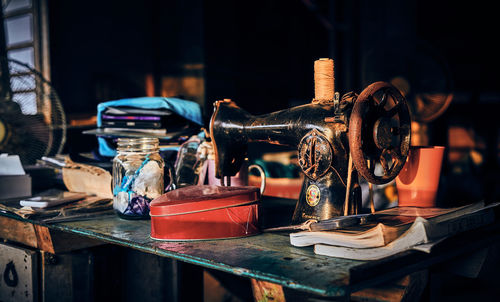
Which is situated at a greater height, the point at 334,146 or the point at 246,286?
the point at 334,146

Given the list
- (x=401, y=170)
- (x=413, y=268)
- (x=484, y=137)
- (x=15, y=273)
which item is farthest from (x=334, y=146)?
(x=484, y=137)

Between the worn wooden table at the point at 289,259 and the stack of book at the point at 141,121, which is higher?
the stack of book at the point at 141,121

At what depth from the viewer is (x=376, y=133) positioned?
1.19 m

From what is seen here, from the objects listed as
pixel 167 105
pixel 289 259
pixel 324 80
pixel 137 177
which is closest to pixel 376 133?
pixel 324 80

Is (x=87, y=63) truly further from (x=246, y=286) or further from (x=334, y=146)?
(x=334, y=146)

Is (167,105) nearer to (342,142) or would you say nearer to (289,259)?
(342,142)

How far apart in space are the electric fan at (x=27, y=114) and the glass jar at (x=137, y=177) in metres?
1.29

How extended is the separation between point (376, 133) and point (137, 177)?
0.72 meters

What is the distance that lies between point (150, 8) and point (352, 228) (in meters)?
3.79

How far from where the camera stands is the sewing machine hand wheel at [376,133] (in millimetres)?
1133

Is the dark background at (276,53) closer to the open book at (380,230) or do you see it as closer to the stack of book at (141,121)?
the stack of book at (141,121)

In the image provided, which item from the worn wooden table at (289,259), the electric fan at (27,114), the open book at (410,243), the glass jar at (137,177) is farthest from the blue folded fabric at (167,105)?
the open book at (410,243)

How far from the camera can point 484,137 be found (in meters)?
5.38

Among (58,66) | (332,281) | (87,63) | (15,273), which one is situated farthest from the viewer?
(87,63)
